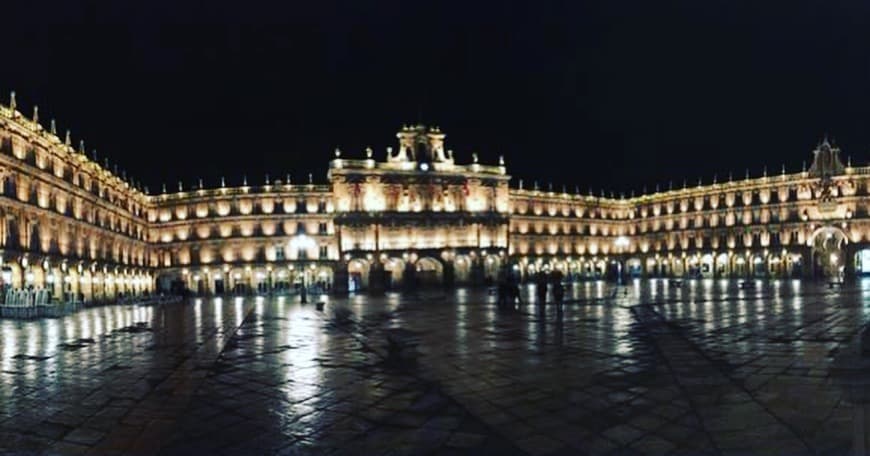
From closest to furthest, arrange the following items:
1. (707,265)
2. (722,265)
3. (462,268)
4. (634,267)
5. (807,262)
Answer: (462,268), (807,262), (722,265), (707,265), (634,267)

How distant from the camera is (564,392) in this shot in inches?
404

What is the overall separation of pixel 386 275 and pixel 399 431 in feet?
263

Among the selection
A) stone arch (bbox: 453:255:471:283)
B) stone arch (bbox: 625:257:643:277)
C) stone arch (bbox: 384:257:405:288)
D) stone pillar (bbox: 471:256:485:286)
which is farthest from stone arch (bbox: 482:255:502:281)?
stone arch (bbox: 625:257:643:277)

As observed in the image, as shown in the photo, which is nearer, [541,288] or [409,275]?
[541,288]

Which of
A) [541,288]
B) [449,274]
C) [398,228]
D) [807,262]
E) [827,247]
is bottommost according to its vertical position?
[449,274]

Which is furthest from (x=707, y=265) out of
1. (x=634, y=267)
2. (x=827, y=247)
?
(x=827, y=247)

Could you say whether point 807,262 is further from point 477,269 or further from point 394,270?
point 394,270

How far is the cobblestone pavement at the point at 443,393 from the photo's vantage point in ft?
25.4

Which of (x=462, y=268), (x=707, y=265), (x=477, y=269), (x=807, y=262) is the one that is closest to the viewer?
(x=477, y=269)

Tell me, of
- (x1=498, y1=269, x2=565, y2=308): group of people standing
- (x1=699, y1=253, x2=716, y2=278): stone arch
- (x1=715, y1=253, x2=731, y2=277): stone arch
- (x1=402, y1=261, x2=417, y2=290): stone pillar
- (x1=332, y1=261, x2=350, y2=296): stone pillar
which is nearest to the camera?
(x1=498, y1=269, x2=565, y2=308): group of people standing

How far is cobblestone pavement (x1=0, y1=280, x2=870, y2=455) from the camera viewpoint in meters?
7.74

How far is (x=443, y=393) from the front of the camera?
10.4 metres

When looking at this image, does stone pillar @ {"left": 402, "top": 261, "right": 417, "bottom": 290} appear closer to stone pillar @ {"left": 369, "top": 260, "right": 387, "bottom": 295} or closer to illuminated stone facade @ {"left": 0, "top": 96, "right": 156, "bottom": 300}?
stone pillar @ {"left": 369, "top": 260, "right": 387, "bottom": 295}

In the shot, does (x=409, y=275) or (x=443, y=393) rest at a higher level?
(x=443, y=393)
